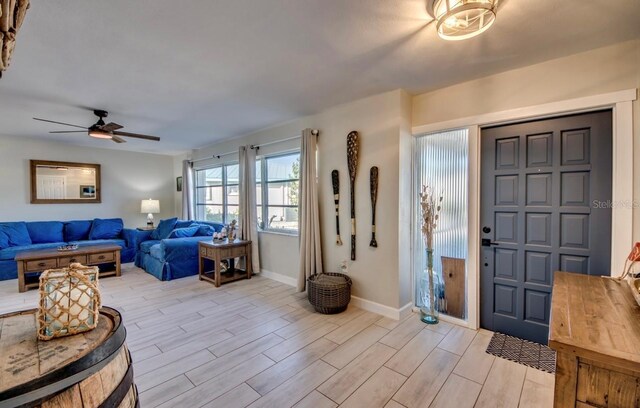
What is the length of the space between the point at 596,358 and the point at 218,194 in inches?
235

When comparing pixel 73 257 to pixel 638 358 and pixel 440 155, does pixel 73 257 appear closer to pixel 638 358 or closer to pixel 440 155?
pixel 440 155

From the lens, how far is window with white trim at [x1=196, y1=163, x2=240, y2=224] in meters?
5.62

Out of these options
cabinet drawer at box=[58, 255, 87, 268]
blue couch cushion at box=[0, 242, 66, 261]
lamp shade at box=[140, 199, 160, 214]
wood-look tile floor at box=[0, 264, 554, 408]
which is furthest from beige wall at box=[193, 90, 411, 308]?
blue couch cushion at box=[0, 242, 66, 261]

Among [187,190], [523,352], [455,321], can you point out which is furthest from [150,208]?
[523,352]

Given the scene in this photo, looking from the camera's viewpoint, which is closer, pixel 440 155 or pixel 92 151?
pixel 440 155

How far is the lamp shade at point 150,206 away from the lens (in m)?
6.42

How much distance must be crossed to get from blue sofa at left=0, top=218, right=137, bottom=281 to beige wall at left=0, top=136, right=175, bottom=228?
1.35 ft

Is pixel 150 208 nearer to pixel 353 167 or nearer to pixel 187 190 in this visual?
pixel 187 190

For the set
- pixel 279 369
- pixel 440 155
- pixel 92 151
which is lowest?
pixel 279 369

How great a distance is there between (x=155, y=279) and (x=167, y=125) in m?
2.43

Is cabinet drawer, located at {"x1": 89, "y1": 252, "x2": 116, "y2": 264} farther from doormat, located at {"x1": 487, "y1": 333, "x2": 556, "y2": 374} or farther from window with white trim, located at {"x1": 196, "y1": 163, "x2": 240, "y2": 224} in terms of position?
doormat, located at {"x1": 487, "y1": 333, "x2": 556, "y2": 374}

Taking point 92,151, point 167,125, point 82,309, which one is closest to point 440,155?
point 82,309

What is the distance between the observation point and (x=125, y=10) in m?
1.73

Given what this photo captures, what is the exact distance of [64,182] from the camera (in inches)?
226
